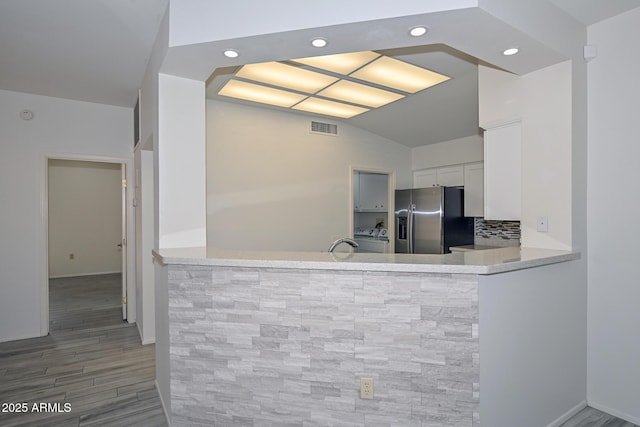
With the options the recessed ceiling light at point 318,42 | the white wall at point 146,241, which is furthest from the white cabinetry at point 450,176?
the white wall at point 146,241

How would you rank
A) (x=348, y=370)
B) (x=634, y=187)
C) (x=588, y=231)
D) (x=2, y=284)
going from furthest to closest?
(x=2, y=284) → (x=588, y=231) → (x=634, y=187) → (x=348, y=370)

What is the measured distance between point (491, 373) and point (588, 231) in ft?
4.60

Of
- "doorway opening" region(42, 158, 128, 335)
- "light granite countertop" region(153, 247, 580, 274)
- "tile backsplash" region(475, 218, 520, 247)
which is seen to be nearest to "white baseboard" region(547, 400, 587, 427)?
"light granite countertop" region(153, 247, 580, 274)

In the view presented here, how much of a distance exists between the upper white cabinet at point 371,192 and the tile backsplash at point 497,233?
1.42m

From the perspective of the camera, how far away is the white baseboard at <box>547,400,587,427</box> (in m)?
2.19

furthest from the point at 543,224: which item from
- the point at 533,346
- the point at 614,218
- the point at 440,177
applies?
the point at 440,177

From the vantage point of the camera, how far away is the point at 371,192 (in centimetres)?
596

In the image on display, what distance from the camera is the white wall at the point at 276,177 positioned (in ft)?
13.0

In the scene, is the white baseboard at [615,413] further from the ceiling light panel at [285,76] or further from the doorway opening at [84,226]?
the doorway opening at [84,226]

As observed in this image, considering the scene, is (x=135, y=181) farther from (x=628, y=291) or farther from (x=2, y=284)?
(x=628, y=291)

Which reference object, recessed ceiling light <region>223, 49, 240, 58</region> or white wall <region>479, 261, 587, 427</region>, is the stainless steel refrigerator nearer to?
A: white wall <region>479, 261, 587, 427</region>

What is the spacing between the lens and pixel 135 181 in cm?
406

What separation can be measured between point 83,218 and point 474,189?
25.5 ft

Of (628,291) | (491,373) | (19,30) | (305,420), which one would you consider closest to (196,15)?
(19,30)
